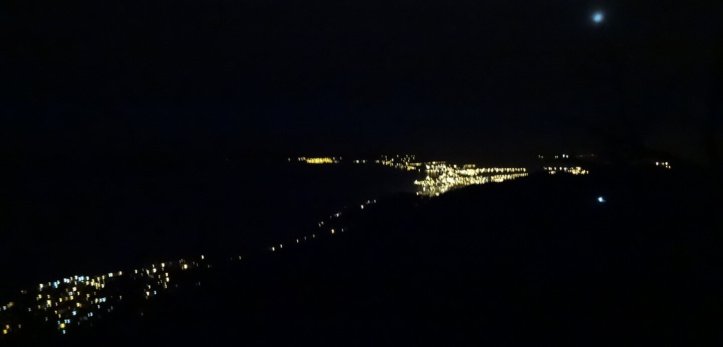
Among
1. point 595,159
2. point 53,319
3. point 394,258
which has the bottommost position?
point 53,319

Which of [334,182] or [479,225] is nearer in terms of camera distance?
[479,225]

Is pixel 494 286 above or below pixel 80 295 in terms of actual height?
above

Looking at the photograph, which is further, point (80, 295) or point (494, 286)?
point (80, 295)

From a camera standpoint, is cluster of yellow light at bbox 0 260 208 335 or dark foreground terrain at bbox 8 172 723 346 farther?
cluster of yellow light at bbox 0 260 208 335

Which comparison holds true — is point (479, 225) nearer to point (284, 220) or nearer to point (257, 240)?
point (257, 240)

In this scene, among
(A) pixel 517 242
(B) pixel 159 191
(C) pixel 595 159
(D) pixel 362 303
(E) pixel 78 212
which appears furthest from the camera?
(B) pixel 159 191

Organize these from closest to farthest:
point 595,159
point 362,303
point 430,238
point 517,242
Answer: point 595,159, point 362,303, point 517,242, point 430,238

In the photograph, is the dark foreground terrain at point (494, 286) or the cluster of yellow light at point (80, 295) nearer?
the dark foreground terrain at point (494, 286)

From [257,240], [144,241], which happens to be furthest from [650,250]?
[144,241]
